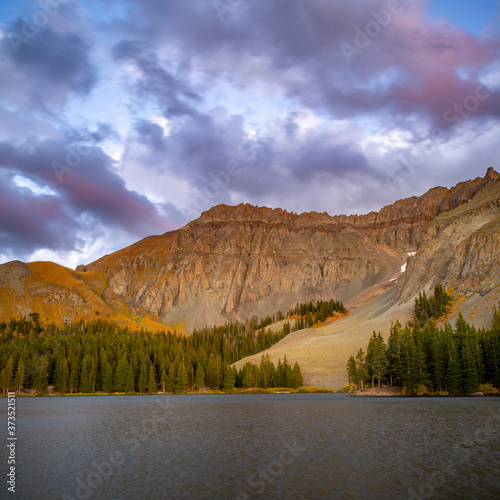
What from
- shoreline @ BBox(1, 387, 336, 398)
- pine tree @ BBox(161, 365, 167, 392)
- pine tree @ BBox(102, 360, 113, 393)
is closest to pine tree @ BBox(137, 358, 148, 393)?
shoreline @ BBox(1, 387, 336, 398)

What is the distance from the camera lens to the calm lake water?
23703 millimetres

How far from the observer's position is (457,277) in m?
165

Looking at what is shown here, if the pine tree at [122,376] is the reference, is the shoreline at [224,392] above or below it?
below

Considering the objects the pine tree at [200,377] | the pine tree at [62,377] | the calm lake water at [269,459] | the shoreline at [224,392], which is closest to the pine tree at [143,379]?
the shoreline at [224,392]

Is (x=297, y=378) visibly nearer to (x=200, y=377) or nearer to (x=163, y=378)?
(x=200, y=377)

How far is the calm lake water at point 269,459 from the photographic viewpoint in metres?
23.7

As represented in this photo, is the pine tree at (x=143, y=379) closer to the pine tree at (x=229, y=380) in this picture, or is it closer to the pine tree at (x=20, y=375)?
the pine tree at (x=229, y=380)

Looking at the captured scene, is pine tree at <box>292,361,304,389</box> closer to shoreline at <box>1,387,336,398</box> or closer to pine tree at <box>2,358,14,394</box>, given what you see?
shoreline at <box>1,387,336,398</box>

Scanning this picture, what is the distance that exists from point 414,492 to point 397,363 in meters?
86.1

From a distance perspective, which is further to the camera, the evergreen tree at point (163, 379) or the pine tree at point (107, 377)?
the evergreen tree at point (163, 379)

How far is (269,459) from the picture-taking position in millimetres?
31703

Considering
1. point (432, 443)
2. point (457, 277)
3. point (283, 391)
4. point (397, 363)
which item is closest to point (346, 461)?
point (432, 443)

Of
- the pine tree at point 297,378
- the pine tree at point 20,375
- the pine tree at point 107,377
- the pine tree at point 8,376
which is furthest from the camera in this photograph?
the pine tree at point 107,377

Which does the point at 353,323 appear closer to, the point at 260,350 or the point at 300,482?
the point at 260,350
